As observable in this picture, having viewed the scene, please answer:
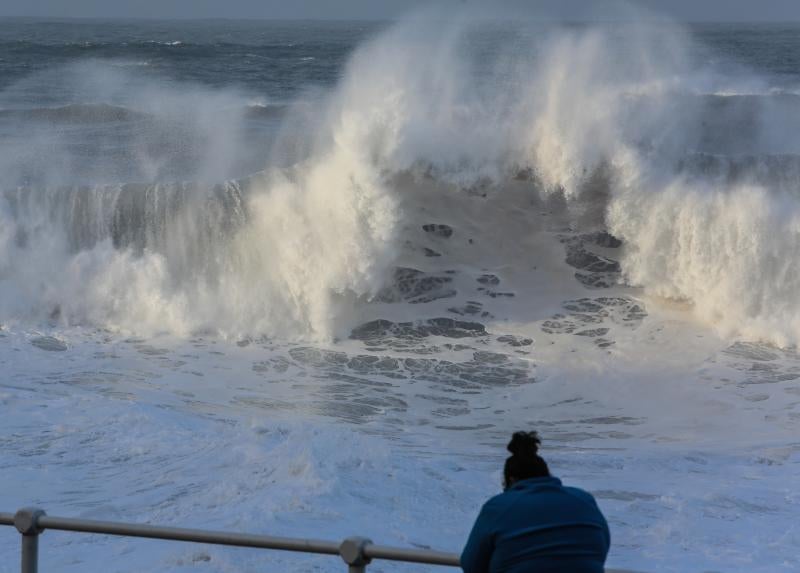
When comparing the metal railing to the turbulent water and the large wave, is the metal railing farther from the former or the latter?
the large wave

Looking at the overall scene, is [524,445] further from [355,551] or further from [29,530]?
[29,530]

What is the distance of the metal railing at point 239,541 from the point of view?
8.84 ft

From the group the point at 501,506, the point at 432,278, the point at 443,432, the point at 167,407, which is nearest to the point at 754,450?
the point at 443,432

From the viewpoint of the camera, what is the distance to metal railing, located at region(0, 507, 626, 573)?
106 inches

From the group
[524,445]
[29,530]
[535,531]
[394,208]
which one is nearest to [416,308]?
[394,208]

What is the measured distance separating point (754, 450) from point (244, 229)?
7.36 m

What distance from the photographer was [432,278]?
13.8 metres

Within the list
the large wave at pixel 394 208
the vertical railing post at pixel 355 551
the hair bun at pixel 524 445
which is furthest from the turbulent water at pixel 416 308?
the hair bun at pixel 524 445

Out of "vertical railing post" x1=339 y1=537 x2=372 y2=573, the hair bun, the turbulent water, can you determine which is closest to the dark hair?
the hair bun

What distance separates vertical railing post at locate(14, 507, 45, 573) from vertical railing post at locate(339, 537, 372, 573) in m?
0.77

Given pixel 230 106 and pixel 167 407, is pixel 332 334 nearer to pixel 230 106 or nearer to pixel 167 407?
pixel 167 407

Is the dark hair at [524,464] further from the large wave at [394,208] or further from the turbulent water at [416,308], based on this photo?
the large wave at [394,208]

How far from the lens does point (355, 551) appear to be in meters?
2.74

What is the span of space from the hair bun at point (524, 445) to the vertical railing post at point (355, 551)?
0.39 meters
